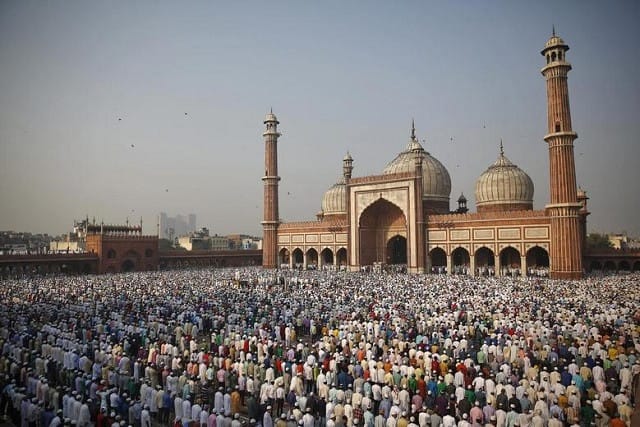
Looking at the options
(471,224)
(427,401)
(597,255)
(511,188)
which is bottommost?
(427,401)

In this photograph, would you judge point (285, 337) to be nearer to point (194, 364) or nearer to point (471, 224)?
point (194, 364)

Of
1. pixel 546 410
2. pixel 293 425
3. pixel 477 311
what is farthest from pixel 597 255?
pixel 293 425

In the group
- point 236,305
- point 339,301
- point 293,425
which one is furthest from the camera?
point 339,301

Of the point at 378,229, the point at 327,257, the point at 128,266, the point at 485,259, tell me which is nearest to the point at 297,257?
the point at 327,257

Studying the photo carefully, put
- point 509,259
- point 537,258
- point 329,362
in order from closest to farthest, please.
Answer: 1. point 329,362
2. point 537,258
3. point 509,259

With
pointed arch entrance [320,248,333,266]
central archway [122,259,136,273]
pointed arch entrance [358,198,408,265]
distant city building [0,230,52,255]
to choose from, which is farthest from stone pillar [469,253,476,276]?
distant city building [0,230,52,255]

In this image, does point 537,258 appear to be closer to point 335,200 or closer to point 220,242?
point 335,200

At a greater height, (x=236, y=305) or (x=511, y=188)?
(x=511, y=188)
